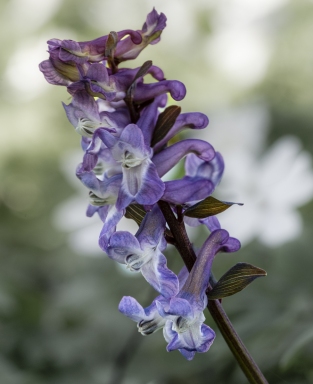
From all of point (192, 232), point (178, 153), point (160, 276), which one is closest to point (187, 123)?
point (178, 153)

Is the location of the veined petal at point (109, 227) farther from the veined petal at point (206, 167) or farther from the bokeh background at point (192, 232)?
the bokeh background at point (192, 232)

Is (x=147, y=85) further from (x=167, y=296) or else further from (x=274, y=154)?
(x=274, y=154)

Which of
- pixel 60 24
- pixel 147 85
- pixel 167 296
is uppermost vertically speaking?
pixel 60 24

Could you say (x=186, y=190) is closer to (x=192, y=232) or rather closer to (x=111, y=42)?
(x=111, y=42)

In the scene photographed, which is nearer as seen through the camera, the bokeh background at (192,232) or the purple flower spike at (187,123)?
the purple flower spike at (187,123)

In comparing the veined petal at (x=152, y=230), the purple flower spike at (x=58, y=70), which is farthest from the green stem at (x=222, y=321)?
the purple flower spike at (x=58, y=70)

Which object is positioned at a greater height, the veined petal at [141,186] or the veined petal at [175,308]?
the veined petal at [141,186]

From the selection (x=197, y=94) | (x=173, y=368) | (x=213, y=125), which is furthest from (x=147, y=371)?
(x=197, y=94)
